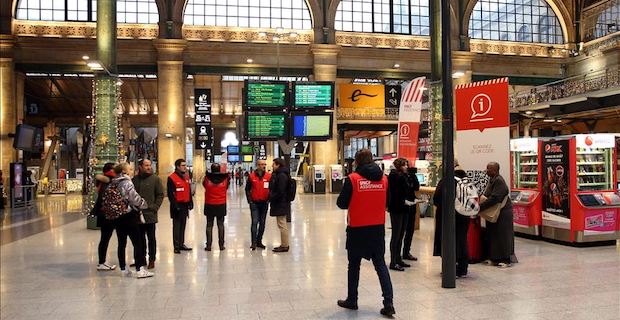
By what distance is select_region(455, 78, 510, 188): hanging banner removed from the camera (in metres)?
8.41

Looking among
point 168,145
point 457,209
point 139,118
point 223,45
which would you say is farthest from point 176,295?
point 139,118

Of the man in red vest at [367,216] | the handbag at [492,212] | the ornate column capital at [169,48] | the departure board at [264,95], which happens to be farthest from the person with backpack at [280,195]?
the ornate column capital at [169,48]

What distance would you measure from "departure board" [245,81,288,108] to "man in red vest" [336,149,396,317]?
37.4 feet

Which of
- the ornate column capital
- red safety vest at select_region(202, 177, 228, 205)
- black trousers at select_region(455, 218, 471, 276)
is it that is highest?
the ornate column capital

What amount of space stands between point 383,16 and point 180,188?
82.2ft

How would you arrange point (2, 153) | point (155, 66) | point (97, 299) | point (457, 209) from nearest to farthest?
point (97, 299)
point (457, 209)
point (2, 153)
point (155, 66)

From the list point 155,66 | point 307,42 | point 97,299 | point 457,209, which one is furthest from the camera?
point 307,42

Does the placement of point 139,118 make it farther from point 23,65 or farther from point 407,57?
point 407,57

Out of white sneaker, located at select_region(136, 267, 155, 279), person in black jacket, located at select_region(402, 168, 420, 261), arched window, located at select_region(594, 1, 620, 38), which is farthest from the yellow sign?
white sneaker, located at select_region(136, 267, 155, 279)

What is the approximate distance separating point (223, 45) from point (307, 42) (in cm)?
488

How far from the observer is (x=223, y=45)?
93.0ft

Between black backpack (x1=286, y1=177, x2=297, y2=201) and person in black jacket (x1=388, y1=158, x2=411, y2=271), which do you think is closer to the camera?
person in black jacket (x1=388, y1=158, x2=411, y2=271)

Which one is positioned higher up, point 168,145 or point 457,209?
point 168,145

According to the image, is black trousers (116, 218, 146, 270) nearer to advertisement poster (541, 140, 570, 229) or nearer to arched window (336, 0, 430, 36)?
advertisement poster (541, 140, 570, 229)
